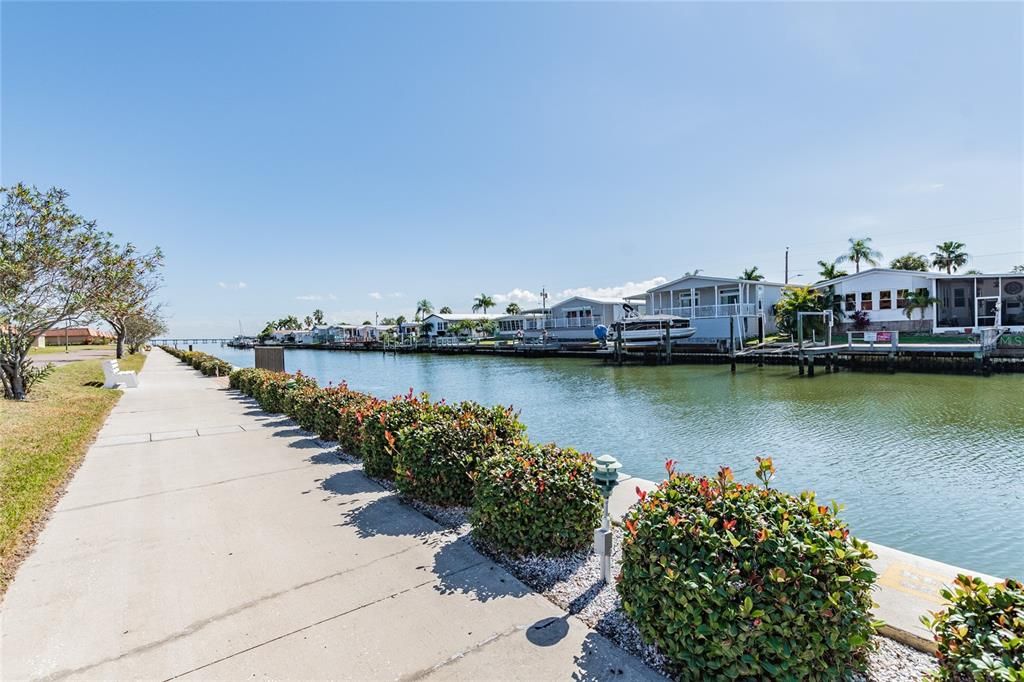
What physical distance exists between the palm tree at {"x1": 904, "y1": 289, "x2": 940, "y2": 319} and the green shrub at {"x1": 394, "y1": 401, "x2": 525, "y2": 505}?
1451 inches

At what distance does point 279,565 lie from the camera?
401 centimetres

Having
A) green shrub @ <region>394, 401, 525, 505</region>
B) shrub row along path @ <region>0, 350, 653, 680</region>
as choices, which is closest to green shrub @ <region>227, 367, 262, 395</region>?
shrub row along path @ <region>0, 350, 653, 680</region>

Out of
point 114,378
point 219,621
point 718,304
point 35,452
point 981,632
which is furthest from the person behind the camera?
point 718,304

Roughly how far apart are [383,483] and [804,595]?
4.82 metres

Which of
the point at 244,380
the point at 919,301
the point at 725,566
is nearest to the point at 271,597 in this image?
the point at 725,566

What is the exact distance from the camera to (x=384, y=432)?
6.07 meters

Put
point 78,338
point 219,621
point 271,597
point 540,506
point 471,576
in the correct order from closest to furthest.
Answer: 1. point 219,621
2. point 271,597
3. point 471,576
4. point 540,506
5. point 78,338

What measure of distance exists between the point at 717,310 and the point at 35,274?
3747cm

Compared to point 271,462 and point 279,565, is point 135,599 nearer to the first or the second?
point 279,565

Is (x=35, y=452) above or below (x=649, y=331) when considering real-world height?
below

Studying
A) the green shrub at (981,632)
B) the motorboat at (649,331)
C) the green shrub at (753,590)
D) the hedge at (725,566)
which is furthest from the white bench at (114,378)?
the motorboat at (649,331)

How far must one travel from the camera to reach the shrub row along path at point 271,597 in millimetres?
2846

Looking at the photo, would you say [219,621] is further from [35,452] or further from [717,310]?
[717,310]

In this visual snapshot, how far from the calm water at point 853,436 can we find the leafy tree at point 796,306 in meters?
8.17
